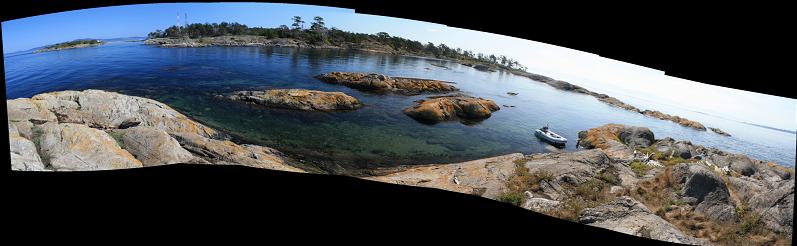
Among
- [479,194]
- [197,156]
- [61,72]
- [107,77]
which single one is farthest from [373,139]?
[61,72]

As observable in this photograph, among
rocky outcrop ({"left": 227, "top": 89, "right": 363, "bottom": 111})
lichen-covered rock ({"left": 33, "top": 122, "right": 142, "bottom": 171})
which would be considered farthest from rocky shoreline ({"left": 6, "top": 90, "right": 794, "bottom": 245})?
rocky outcrop ({"left": 227, "top": 89, "right": 363, "bottom": 111})

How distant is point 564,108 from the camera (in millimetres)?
11031

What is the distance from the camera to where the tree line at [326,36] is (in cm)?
1111

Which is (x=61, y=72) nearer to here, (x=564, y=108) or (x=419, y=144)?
(x=419, y=144)

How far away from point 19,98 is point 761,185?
60.8ft

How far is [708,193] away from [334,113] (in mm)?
10629

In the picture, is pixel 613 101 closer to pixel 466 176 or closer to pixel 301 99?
pixel 466 176

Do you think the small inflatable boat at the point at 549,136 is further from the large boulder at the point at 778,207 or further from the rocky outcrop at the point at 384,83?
the large boulder at the point at 778,207

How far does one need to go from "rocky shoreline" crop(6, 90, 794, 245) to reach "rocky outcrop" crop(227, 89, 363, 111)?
5.18ft

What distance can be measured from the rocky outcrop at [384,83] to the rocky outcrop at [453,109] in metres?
0.46

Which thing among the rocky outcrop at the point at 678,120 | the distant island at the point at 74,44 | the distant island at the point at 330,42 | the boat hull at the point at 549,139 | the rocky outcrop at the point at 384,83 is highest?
the distant island at the point at 330,42

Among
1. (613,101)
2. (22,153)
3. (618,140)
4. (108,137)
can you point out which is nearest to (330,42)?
(108,137)

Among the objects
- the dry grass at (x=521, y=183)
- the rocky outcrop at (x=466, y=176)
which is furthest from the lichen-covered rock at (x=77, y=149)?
the dry grass at (x=521, y=183)

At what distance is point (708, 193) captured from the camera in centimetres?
940
